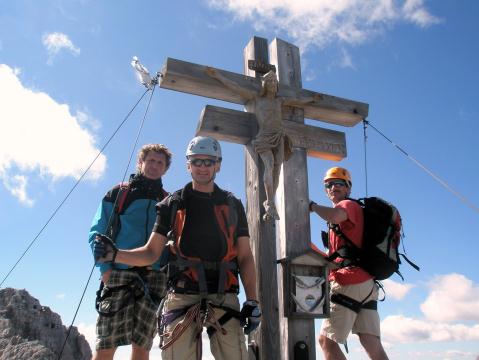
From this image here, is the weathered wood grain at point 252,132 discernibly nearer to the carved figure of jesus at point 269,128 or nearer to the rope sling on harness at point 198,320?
the carved figure of jesus at point 269,128

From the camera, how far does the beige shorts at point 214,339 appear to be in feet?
10.9

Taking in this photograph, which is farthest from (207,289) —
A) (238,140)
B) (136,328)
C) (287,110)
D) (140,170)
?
(287,110)

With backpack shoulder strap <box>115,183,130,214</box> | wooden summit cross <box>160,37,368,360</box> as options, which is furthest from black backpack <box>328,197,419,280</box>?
backpack shoulder strap <box>115,183,130,214</box>

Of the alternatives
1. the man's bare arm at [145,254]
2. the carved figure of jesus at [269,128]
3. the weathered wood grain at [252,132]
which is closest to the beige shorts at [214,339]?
the man's bare arm at [145,254]

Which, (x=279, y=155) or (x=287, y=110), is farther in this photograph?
(x=287, y=110)

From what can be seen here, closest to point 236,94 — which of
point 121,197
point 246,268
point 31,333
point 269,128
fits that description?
point 269,128

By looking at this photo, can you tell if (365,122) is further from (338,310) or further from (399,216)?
(338,310)

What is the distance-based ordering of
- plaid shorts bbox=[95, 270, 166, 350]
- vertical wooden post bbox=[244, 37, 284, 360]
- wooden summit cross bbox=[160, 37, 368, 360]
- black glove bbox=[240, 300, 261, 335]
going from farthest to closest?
wooden summit cross bbox=[160, 37, 368, 360] → vertical wooden post bbox=[244, 37, 284, 360] → plaid shorts bbox=[95, 270, 166, 350] → black glove bbox=[240, 300, 261, 335]

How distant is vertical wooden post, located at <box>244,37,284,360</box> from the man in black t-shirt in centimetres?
100

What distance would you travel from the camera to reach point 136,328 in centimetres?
428

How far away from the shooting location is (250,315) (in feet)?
11.3

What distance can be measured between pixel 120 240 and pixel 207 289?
1.39m

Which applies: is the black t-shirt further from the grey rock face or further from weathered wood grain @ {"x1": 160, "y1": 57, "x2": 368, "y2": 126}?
the grey rock face

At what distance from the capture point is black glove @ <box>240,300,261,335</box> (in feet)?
11.3
